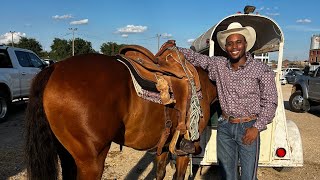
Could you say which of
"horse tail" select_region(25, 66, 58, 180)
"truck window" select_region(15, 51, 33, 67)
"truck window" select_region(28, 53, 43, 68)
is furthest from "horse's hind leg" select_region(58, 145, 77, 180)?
"truck window" select_region(28, 53, 43, 68)

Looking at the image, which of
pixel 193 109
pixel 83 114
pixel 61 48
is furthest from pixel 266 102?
pixel 61 48

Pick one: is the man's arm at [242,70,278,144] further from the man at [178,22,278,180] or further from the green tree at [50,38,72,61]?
the green tree at [50,38,72,61]

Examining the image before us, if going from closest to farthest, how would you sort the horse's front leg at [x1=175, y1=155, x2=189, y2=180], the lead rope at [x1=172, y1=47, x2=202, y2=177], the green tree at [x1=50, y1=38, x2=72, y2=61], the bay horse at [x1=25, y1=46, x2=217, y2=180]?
1. the bay horse at [x1=25, y1=46, x2=217, y2=180]
2. the lead rope at [x1=172, y1=47, x2=202, y2=177]
3. the horse's front leg at [x1=175, y1=155, x2=189, y2=180]
4. the green tree at [x1=50, y1=38, x2=72, y2=61]

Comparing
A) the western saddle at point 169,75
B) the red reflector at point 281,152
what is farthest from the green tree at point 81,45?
the western saddle at point 169,75

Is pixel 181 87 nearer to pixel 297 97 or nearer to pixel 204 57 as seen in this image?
pixel 204 57

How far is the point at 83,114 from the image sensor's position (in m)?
2.13

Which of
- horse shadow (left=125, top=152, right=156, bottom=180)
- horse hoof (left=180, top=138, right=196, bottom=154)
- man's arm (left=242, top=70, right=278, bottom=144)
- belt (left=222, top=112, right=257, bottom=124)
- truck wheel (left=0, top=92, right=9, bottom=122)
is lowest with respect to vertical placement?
horse shadow (left=125, top=152, right=156, bottom=180)

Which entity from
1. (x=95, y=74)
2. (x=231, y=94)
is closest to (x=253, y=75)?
(x=231, y=94)

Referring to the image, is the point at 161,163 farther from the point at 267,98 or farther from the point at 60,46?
the point at 60,46

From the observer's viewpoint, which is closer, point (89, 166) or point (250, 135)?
point (89, 166)

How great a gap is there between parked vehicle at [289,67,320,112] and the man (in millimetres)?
Result: 9045

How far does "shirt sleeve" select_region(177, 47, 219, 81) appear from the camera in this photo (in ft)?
9.34

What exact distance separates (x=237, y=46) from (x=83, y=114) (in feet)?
4.50

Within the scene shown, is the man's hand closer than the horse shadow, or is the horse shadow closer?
the man's hand
